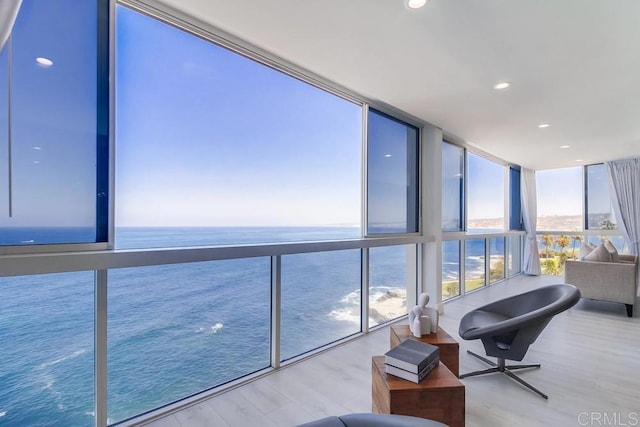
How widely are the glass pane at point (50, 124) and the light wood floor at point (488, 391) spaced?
142 cm

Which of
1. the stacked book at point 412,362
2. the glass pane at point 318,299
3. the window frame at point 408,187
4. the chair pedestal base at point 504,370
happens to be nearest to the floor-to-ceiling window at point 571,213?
the window frame at point 408,187

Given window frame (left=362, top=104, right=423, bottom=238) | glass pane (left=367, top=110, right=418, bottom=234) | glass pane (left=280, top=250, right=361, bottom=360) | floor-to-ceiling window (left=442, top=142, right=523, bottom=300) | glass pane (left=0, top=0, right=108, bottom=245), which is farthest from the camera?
floor-to-ceiling window (left=442, top=142, right=523, bottom=300)

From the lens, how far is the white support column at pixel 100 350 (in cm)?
183

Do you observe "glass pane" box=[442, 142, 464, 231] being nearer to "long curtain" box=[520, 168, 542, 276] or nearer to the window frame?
the window frame

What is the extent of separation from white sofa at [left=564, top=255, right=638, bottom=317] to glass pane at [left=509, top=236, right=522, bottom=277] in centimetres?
247

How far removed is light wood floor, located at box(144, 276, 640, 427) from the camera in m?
2.02

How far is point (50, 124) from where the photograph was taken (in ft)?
5.57

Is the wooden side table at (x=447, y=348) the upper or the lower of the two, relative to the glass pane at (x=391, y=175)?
lower

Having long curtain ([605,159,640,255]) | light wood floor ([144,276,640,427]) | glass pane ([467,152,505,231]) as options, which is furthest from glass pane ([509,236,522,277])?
light wood floor ([144,276,640,427])

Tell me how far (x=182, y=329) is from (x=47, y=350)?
764 millimetres

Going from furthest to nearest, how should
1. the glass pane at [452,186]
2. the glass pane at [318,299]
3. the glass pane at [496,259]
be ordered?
1. the glass pane at [496,259]
2. the glass pane at [452,186]
3. the glass pane at [318,299]

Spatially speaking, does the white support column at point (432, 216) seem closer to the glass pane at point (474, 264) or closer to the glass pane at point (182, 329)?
the glass pane at point (474, 264)

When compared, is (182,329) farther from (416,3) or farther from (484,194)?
(484,194)

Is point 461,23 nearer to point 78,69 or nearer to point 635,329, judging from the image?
point 78,69
